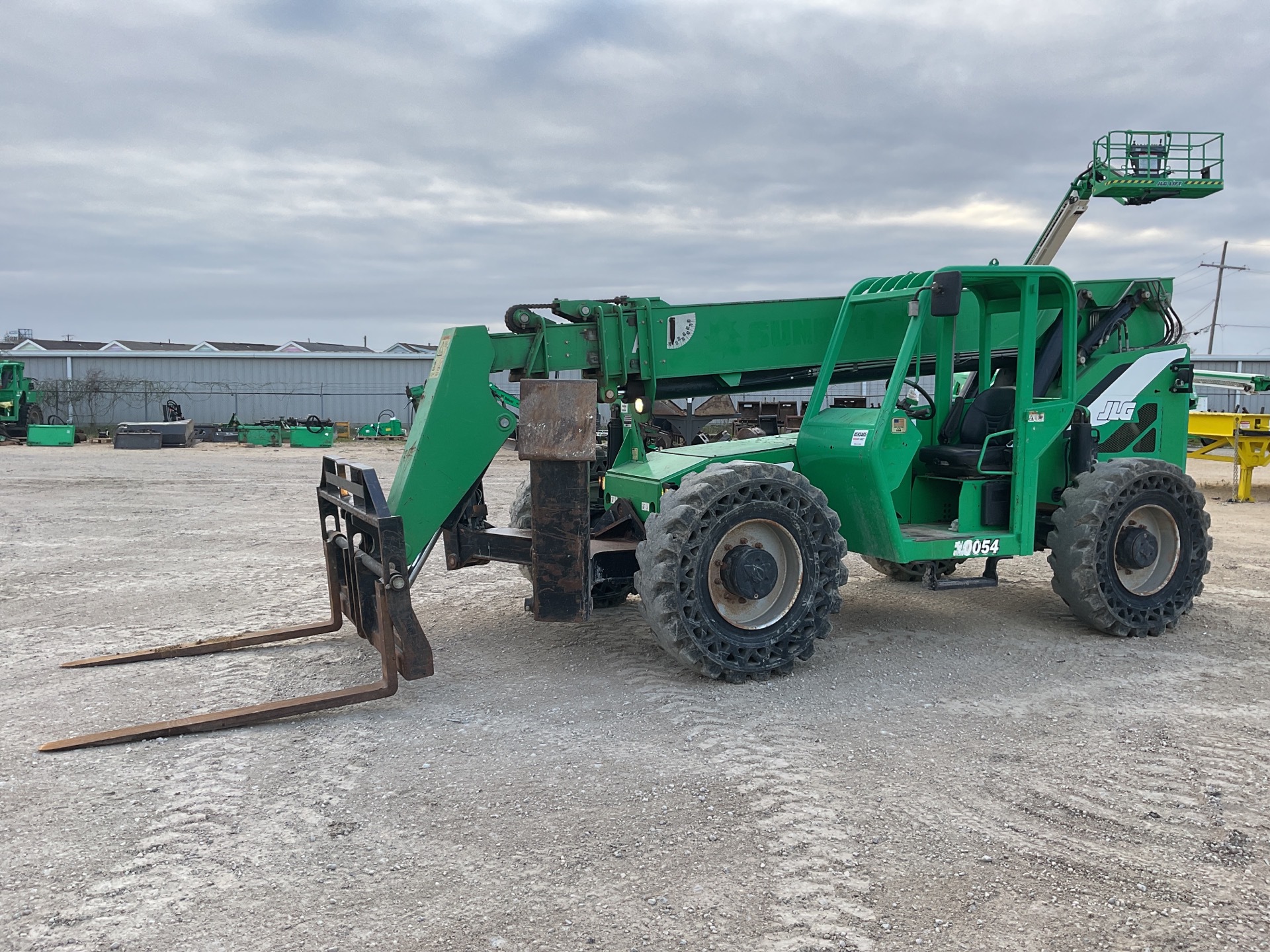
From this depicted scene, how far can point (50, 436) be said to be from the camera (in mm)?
31547

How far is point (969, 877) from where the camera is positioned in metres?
3.66

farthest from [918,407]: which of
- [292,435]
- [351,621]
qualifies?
[292,435]

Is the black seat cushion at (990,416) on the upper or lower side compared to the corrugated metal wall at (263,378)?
lower

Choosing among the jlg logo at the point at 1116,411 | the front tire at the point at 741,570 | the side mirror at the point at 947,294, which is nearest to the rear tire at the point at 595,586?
the front tire at the point at 741,570

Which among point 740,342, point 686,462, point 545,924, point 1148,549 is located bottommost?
point 545,924

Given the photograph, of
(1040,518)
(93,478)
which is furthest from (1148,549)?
(93,478)

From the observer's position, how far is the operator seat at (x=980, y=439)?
6.80 meters

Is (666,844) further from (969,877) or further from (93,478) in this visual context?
(93,478)

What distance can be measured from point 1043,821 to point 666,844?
157 centimetres

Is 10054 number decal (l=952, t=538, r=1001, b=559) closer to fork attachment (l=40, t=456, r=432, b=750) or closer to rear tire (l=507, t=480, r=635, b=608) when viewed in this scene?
rear tire (l=507, t=480, r=635, b=608)

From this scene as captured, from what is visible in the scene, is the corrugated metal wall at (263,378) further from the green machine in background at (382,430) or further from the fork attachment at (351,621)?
the fork attachment at (351,621)

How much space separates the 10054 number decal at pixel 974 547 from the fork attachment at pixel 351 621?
3470mm

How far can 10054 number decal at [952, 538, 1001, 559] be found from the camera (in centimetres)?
662

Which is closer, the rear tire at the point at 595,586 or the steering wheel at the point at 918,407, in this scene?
the steering wheel at the point at 918,407
